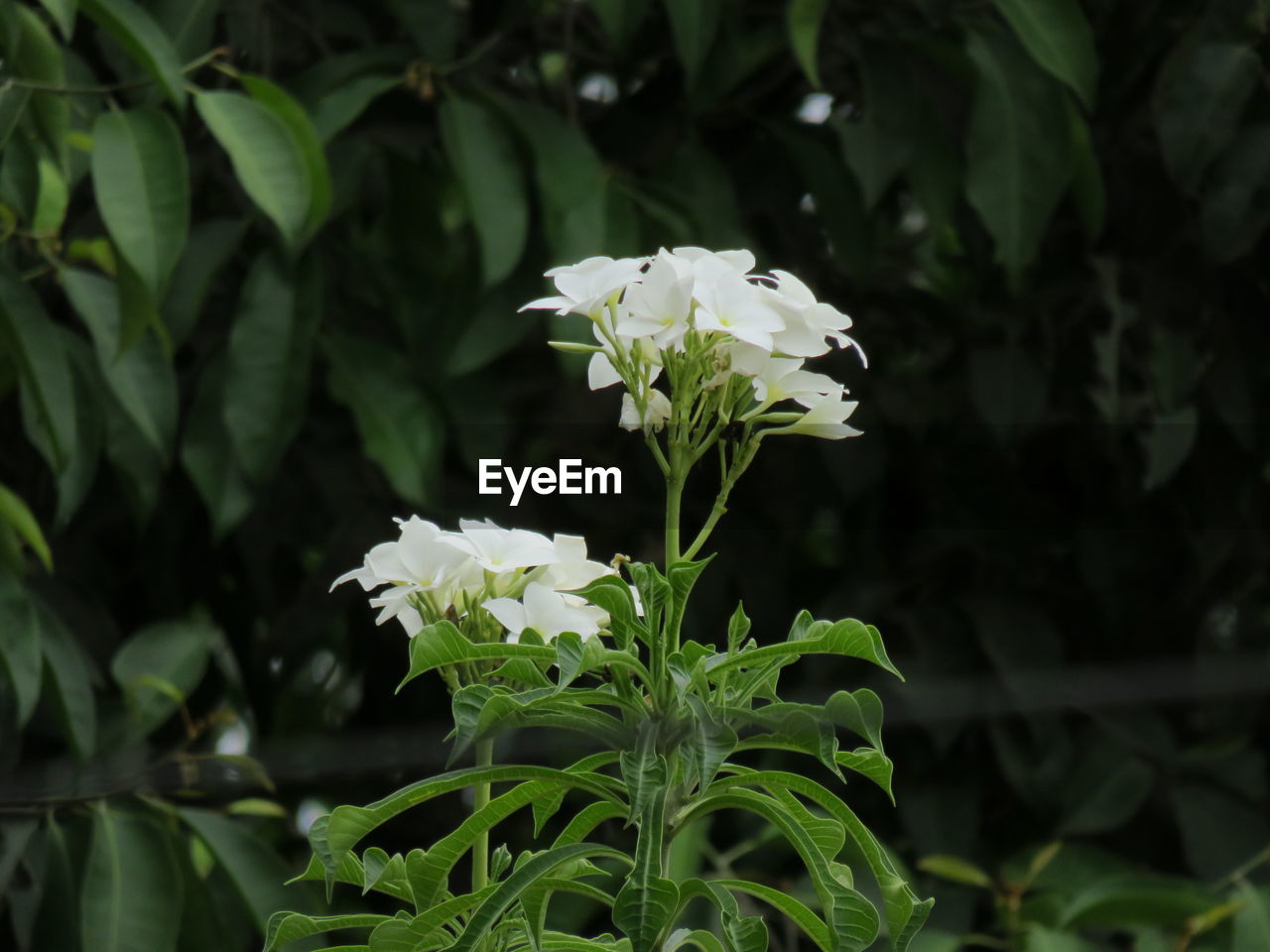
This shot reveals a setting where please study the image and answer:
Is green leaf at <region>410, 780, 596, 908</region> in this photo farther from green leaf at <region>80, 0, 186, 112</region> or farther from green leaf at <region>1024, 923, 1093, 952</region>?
green leaf at <region>1024, 923, 1093, 952</region>

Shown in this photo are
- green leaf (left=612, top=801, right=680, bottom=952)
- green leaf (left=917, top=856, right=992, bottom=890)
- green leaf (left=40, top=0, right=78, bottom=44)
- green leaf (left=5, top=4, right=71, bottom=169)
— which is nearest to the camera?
green leaf (left=612, top=801, right=680, bottom=952)

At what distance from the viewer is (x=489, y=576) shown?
1.40ft

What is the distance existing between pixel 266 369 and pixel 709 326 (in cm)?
66

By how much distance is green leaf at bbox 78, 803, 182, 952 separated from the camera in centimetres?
89

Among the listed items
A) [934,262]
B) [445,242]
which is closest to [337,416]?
[445,242]

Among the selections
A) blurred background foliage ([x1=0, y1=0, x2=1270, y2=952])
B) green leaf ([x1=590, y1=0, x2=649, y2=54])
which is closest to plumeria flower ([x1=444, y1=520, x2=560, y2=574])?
blurred background foliage ([x1=0, y1=0, x2=1270, y2=952])

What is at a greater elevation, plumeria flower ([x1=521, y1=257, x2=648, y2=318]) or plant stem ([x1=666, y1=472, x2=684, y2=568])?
plumeria flower ([x1=521, y1=257, x2=648, y2=318])

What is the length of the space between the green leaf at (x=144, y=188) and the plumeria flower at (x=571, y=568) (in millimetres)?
490

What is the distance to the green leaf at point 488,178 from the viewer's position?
0.99m

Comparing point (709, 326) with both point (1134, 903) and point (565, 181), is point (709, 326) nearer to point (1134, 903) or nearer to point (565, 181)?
point (565, 181)

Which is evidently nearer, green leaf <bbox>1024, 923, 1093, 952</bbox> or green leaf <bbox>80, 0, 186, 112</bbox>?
green leaf <bbox>80, 0, 186, 112</bbox>

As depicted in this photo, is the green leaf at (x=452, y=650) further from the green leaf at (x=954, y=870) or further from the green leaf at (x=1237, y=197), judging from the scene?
the green leaf at (x=1237, y=197)

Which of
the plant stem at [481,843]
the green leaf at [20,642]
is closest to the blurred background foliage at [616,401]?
the green leaf at [20,642]

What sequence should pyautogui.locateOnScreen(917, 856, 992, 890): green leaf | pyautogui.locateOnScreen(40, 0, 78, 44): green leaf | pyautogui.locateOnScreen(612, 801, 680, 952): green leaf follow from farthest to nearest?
pyautogui.locateOnScreen(917, 856, 992, 890): green leaf < pyautogui.locateOnScreen(40, 0, 78, 44): green leaf < pyautogui.locateOnScreen(612, 801, 680, 952): green leaf
